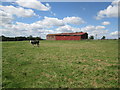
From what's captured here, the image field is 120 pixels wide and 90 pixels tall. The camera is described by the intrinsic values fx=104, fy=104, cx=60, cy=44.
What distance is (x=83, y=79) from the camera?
5254 millimetres

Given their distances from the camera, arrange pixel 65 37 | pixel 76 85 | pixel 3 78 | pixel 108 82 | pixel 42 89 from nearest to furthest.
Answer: pixel 42 89, pixel 76 85, pixel 108 82, pixel 3 78, pixel 65 37

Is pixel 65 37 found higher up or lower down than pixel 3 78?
higher up

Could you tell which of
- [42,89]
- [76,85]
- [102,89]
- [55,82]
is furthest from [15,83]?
[102,89]

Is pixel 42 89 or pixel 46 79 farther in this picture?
pixel 46 79

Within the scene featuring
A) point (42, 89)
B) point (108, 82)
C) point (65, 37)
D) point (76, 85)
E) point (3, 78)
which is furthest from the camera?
point (65, 37)

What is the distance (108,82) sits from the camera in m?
4.96

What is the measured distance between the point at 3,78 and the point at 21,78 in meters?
0.89

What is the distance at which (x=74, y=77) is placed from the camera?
550 centimetres

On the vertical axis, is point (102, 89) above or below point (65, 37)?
below

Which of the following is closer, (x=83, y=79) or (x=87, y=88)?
(x=87, y=88)

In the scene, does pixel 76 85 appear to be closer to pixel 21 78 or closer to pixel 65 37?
pixel 21 78

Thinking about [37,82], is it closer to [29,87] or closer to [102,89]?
[29,87]

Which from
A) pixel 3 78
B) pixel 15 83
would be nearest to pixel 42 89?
→ pixel 15 83

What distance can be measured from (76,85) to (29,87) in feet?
6.73
